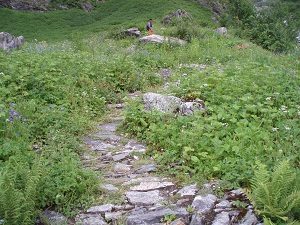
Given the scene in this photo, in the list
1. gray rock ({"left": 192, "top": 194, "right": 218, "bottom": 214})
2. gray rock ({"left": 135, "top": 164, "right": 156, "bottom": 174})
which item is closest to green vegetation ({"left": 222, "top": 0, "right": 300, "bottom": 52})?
gray rock ({"left": 135, "top": 164, "right": 156, "bottom": 174})

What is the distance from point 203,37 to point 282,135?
54.8 feet

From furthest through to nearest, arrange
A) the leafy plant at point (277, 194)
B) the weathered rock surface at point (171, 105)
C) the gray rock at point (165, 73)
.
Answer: the gray rock at point (165, 73) → the weathered rock surface at point (171, 105) → the leafy plant at point (277, 194)

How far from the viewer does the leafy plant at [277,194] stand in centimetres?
421

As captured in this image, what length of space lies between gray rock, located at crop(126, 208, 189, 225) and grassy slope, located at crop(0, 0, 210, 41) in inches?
1221

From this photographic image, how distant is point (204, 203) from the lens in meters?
4.69

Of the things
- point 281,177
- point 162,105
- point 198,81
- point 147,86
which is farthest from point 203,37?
point 281,177

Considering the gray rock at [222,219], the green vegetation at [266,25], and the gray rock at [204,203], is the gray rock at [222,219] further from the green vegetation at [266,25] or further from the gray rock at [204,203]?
the green vegetation at [266,25]

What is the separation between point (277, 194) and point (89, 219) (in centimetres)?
205

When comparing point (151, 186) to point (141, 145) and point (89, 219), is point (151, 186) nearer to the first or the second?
point (89, 219)

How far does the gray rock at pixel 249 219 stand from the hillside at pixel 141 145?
0.03 feet

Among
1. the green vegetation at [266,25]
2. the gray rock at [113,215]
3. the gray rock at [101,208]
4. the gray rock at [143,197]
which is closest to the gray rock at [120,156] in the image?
the gray rock at [143,197]

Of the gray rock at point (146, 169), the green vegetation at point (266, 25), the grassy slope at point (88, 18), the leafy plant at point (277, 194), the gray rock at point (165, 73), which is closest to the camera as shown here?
the leafy plant at point (277, 194)

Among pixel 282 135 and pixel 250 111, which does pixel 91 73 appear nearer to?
pixel 250 111

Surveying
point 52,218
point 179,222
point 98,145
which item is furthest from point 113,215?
point 98,145
